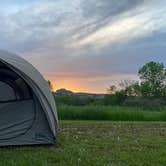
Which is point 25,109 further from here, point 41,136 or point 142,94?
point 142,94

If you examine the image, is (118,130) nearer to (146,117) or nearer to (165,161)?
(165,161)

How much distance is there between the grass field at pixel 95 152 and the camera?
8.13 meters

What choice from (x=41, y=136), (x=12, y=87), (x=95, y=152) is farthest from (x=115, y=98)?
(x=95, y=152)

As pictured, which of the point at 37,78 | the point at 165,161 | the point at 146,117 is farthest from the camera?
the point at 146,117

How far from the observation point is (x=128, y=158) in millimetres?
8461

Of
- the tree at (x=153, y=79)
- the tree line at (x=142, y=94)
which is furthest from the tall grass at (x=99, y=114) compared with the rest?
the tree at (x=153, y=79)

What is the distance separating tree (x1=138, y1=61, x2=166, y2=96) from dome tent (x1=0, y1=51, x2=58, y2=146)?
32.7m

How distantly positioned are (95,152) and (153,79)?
37.6 meters

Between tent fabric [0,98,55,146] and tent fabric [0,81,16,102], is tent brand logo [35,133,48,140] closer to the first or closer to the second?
tent fabric [0,98,55,146]

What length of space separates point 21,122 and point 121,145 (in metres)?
2.26

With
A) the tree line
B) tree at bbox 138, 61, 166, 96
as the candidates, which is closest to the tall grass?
the tree line

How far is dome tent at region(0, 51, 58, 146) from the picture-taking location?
1039cm

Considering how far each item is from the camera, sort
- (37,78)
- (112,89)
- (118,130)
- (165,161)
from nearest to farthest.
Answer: (165,161), (37,78), (118,130), (112,89)

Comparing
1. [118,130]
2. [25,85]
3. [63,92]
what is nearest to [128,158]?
[25,85]
